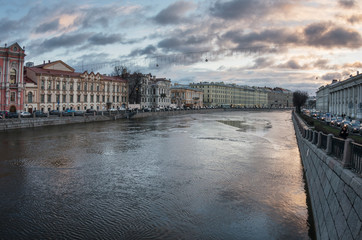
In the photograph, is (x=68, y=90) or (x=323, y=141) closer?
(x=323, y=141)

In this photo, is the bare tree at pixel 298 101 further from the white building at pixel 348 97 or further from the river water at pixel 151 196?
the river water at pixel 151 196

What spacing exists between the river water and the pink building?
1305 inches

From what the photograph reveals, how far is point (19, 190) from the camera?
13.7 m

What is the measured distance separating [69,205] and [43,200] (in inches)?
55.3

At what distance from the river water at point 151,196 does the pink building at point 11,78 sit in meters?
33.1

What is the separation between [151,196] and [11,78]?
5025 centimetres

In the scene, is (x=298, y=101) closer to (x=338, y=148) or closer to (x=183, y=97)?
(x=183, y=97)

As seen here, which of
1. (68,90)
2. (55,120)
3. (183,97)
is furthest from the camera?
(183,97)

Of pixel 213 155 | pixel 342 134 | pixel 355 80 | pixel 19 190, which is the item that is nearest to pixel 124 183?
pixel 19 190

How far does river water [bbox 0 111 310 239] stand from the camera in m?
9.97

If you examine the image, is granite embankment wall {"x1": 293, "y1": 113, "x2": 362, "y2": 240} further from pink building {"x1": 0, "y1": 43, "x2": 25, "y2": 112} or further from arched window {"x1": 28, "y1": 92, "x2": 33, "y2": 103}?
arched window {"x1": 28, "y1": 92, "x2": 33, "y2": 103}

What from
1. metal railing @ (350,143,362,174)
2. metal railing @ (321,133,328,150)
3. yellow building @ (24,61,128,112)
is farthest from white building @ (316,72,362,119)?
yellow building @ (24,61,128,112)

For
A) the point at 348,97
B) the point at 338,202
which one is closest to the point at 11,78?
the point at 338,202

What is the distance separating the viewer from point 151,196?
13180 mm
